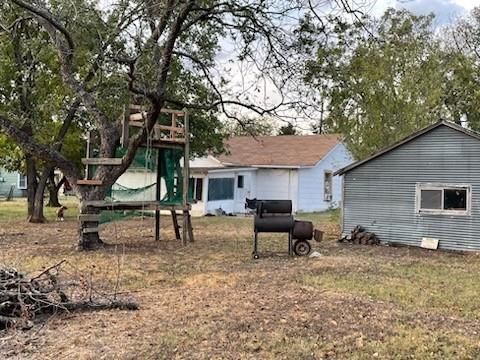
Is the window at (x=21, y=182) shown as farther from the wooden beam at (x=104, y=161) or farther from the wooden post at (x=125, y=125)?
the wooden post at (x=125, y=125)

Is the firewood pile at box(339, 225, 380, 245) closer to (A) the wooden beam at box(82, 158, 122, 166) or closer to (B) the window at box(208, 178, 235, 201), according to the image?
(A) the wooden beam at box(82, 158, 122, 166)

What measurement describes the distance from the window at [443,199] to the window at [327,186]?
1535 cm

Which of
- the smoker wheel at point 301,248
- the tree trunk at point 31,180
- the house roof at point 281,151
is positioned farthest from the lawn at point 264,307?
the house roof at point 281,151

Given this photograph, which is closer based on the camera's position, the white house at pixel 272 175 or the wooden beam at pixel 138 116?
the wooden beam at pixel 138 116

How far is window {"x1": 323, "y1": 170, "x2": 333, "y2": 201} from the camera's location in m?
29.7

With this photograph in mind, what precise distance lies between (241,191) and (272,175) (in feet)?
6.35

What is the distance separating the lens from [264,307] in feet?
22.4

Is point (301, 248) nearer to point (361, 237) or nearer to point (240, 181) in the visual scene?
point (361, 237)

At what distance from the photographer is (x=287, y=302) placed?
23.4ft

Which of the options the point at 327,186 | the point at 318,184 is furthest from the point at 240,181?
the point at 327,186

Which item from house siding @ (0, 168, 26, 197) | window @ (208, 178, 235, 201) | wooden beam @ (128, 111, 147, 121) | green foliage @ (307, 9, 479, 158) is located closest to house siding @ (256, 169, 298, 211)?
window @ (208, 178, 235, 201)

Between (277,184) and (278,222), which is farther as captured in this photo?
(277,184)

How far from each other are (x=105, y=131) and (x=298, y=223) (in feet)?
17.0

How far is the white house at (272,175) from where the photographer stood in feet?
83.4
